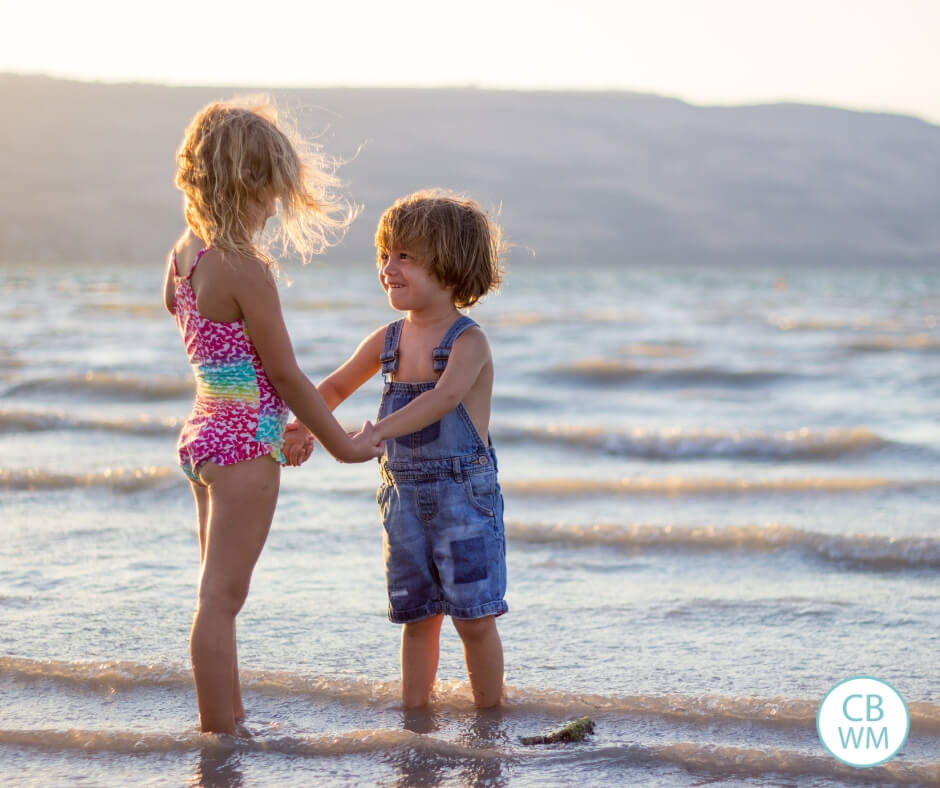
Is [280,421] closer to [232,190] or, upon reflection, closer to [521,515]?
[232,190]

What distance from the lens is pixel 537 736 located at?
3.17 meters

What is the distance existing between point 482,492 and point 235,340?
2.68 feet

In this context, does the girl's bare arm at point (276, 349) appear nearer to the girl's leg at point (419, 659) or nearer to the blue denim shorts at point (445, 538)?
the blue denim shorts at point (445, 538)

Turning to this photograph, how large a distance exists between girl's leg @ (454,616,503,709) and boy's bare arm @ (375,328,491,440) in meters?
0.58

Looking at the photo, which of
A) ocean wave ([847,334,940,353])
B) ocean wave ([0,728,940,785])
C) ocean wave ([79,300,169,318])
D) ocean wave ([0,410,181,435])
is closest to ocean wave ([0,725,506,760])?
ocean wave ([0,728,940,785])

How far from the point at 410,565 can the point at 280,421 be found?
585mm

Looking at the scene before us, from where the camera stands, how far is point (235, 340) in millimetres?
2881

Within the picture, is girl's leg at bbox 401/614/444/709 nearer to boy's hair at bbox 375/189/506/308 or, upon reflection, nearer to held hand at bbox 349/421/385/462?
held hand at bbox 349/421/385/462

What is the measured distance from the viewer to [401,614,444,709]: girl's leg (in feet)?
11.0

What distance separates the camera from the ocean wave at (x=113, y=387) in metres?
11.0

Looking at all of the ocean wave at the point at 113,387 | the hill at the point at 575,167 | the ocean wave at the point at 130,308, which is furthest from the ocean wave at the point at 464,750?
the hill at the point at 575,167

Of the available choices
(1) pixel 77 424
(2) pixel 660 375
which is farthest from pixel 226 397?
(2) pixel 660 375

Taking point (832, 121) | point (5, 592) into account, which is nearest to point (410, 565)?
point (5, 592)
